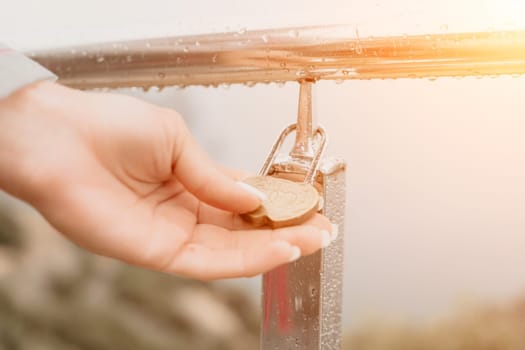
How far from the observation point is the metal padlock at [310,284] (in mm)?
458

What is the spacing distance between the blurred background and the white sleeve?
0.41 ft

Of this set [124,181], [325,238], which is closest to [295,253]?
[325,238]

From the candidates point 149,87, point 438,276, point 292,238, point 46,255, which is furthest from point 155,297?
point 292,238

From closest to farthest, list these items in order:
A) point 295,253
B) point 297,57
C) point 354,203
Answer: point 295,253, point 297,57, point 354,203

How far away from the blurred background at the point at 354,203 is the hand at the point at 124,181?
133 mm

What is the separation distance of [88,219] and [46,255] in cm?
177

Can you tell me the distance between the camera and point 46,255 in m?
2.12

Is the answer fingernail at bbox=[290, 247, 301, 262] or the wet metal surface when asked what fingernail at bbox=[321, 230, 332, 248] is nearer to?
fingernail at bbox=[290, 247, 301, 262]

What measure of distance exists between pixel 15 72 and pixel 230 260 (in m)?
0.21

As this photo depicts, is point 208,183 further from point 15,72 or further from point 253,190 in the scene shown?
point 15,72

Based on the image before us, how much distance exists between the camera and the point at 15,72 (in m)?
0.48


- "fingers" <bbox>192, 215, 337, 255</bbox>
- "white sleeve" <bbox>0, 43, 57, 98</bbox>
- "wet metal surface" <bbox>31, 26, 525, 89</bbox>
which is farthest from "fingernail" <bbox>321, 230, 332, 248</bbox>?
"white sleeve" <bbox>0, 43, 57, 98</bbox>

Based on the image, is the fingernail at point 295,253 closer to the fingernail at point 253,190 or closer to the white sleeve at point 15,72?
the fingernail at point 253,190

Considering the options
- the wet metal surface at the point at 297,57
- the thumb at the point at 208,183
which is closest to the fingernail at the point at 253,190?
the thumb at the point at 208,183
